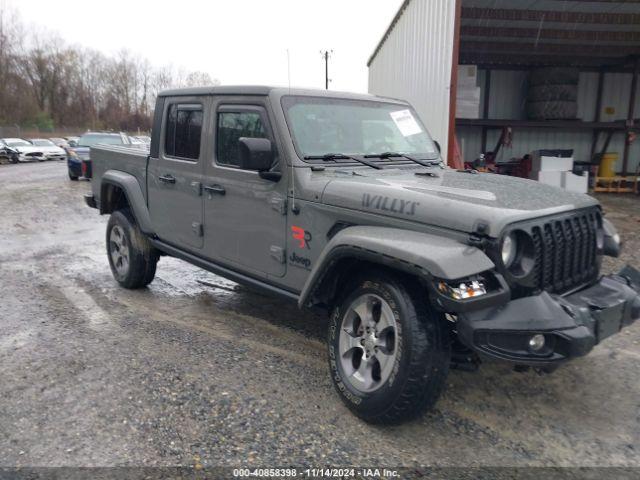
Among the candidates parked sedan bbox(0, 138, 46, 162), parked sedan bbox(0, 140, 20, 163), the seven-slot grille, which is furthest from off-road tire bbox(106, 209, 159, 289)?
parked sedan bbox(0, 138, 46, 162)

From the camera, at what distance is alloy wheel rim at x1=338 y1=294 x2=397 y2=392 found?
9.81ft

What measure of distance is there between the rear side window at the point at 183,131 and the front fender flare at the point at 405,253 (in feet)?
6.17

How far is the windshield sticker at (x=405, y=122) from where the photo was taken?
434 centimetres

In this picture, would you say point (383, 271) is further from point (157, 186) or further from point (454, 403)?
point (157, 186)

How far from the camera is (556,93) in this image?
A: 13688mm

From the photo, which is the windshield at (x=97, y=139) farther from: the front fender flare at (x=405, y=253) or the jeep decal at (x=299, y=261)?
the front fender flare at (x=405, y=253)

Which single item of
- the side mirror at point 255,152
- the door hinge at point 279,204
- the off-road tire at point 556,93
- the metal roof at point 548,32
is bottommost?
the door hinge at point 279,204

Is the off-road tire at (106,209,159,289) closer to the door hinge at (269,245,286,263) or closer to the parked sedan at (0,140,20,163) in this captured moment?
the door hinge at (269,245,286,263)

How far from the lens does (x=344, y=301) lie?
10.6 ft

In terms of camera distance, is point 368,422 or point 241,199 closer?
point 368,422

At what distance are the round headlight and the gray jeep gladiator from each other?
1 cm

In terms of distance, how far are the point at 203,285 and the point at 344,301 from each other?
3096mm

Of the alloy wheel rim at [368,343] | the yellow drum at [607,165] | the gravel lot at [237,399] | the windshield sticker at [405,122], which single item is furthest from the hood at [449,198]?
the yellow drum at [607,165]

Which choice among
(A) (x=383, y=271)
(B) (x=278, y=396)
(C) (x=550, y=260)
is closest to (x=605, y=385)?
(C) (x=550, y=260)
